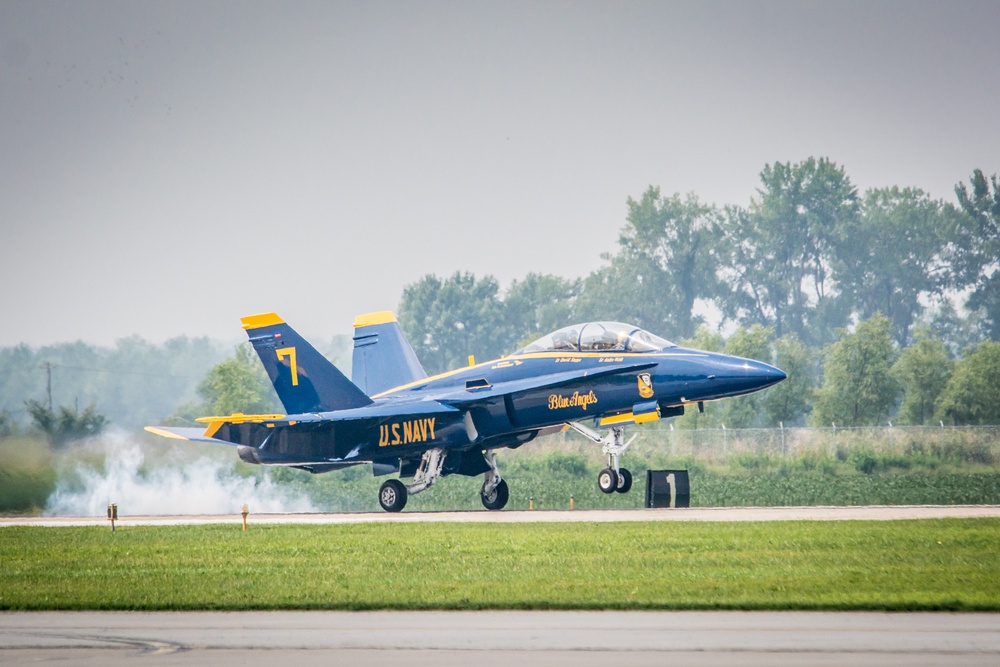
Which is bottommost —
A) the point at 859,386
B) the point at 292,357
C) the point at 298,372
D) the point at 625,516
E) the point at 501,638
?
the point at 625,516

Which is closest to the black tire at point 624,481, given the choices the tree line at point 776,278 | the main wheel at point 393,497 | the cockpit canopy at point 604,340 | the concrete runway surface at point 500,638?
the cockpit canopy at point 604,340

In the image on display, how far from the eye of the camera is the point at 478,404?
25.8 m

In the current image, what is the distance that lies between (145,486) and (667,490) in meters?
13.4

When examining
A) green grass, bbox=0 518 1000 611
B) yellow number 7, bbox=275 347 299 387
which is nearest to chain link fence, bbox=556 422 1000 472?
yellow number 7, bbox=275 347 299 387

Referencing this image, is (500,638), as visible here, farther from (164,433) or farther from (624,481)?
(164,433)

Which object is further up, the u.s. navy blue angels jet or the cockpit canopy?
the cockpit canopy

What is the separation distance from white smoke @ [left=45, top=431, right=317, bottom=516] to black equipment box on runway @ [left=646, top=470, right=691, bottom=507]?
36.4 feet

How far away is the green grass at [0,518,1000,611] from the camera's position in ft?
38.7

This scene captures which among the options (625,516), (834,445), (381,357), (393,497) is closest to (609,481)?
(625,516)

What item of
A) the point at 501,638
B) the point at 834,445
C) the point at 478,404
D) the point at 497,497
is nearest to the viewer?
the point at 501,638

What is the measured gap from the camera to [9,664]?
8.93 meters

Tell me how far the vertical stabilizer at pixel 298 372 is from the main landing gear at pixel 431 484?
6.72ft

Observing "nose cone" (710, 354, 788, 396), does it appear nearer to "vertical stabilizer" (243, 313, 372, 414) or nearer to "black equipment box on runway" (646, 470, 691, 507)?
"black equipment box on runway" (646, 470, 691, 507)

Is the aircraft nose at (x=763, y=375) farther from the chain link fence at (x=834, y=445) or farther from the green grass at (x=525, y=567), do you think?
the chain link fence at (x=834, y=445)
